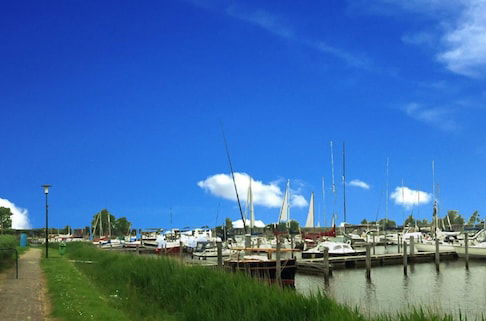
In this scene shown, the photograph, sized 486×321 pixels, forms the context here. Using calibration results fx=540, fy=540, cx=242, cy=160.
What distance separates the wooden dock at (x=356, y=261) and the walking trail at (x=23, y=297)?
2407 cm

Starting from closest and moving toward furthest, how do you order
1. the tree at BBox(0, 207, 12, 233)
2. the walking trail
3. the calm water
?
the walking trail, the calm water, the tree at BBox(0, 207, 12, 233)

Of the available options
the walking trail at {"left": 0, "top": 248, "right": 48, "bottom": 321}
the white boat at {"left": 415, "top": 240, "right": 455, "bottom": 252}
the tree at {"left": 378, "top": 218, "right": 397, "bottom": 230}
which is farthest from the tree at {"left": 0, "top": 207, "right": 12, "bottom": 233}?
the walking trail at {"left": 0, "top": 248, "right": 48, "bottom": 321}

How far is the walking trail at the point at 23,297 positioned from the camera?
690 inches

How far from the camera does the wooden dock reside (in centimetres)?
4766

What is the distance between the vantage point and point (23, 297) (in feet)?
70.4

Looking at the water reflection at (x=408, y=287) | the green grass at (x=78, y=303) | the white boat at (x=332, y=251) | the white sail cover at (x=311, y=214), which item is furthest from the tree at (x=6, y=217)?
the green grass at (x=78, y=303)

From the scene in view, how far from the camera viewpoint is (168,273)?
79.7ft

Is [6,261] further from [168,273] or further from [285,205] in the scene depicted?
[285,205]

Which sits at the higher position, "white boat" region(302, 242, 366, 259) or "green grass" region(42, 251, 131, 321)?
"green grass" region(42, 251, 131, 321)

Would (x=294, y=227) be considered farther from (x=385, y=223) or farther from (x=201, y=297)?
(x=201, y=297)

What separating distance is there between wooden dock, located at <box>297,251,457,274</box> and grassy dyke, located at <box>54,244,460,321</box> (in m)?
20.6

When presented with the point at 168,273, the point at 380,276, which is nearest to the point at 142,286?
the point at 168,273

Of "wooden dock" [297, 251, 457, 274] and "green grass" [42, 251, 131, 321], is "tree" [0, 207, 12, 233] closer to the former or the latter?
"wooden dock" [297, 251, 457, 274]

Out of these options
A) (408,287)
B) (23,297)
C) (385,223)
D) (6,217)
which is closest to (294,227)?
(385,223)
